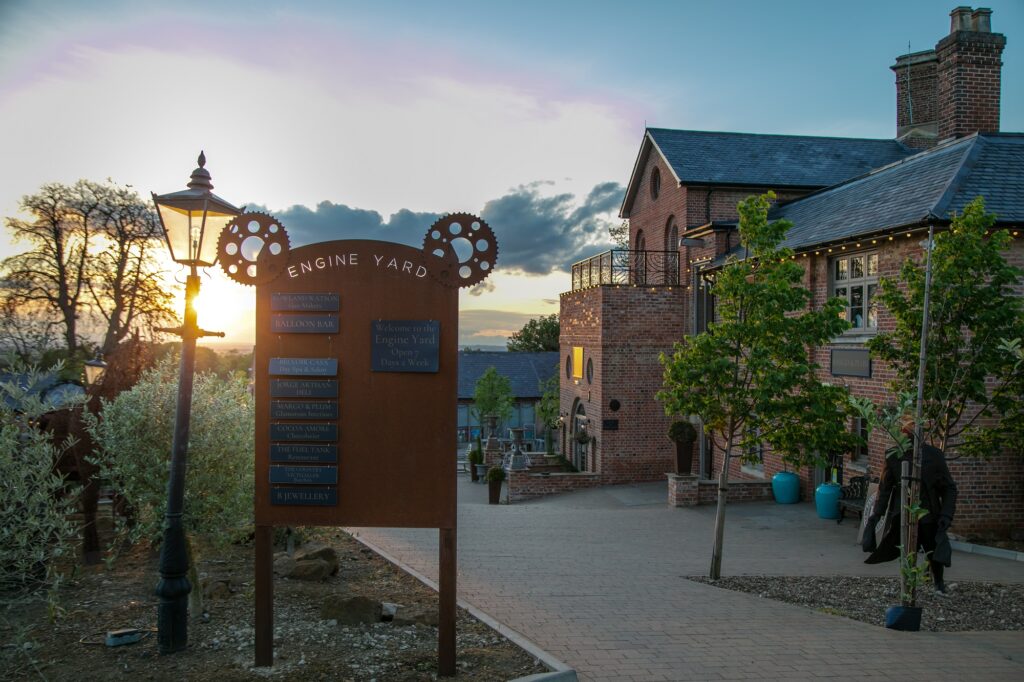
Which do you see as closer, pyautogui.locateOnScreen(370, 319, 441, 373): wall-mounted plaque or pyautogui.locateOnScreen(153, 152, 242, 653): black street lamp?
pyautogui.locateOnScreen(370, 319, 441, 373): wall-mounted plaque

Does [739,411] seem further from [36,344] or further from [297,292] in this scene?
[36,344]

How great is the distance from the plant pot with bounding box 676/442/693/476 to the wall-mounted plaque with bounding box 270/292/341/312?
15.2 m

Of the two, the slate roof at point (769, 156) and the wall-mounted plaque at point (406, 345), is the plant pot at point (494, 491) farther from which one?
the wall-mounted plaque at point (406, 345)

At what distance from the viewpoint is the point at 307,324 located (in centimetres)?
598

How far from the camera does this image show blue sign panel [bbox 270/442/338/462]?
5.95 m

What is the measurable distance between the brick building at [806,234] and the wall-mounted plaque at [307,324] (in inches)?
417

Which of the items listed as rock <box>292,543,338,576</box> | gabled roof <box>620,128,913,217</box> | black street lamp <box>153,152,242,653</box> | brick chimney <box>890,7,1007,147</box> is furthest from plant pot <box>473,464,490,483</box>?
black street lamp <box>153,152,242,653</box>

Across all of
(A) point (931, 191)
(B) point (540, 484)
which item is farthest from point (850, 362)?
(B) point (540, 484)

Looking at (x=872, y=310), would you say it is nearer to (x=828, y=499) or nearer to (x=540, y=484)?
(x=828, y=499)

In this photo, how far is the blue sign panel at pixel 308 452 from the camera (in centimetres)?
595

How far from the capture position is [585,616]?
736cm

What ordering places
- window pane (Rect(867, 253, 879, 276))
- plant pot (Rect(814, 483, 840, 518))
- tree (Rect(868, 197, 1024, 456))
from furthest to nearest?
plant pot (Rect(814, 483, 840, 518)) → window pane (Rect(867, 253, 879, 276)) → tree (Rect(868, 197, 1024, 456))

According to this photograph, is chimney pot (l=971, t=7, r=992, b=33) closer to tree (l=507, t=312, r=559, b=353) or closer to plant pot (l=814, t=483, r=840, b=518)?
plant pot (l=814, t=483, r=840, b=518)

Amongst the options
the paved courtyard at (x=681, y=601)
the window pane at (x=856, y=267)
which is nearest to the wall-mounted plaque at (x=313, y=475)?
the paved courtyard at (x=681, y=601)
